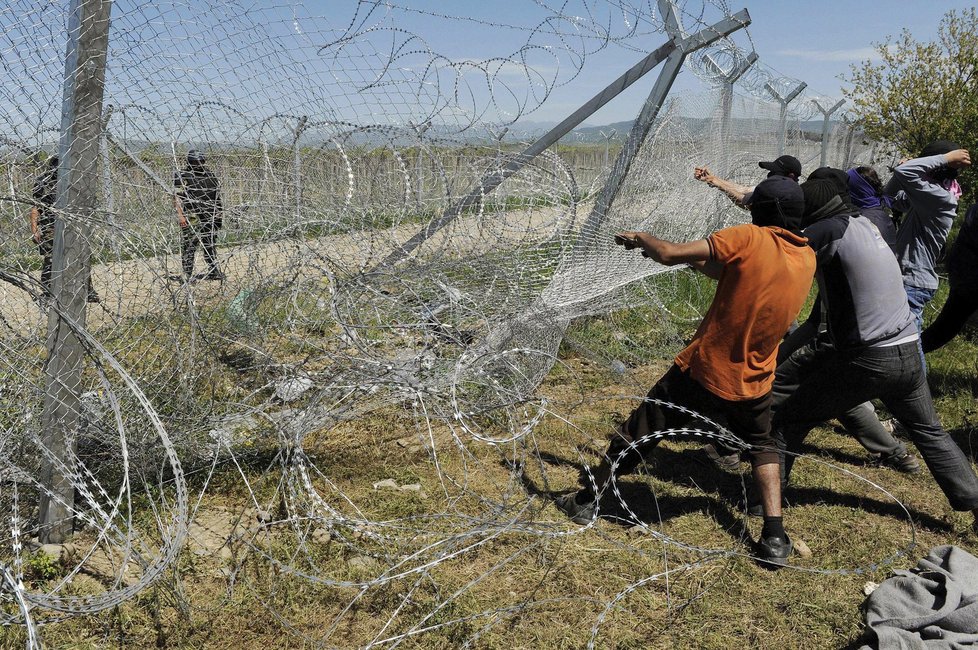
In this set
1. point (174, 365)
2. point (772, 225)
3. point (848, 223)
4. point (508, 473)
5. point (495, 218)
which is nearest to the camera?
point (772, 225)

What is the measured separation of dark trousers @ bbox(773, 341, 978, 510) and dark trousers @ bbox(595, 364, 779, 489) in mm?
378

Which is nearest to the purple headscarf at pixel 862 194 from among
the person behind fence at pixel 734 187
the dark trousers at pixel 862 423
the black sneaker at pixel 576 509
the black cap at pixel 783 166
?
the black cap at pixel 783 166

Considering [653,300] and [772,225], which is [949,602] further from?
[653,300]

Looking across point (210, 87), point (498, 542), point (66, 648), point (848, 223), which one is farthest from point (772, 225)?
point (66, 648)

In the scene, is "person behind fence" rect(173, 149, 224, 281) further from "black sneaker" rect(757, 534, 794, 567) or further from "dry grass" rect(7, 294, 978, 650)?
"black sneaker" rect(757, 534, 794, 567)

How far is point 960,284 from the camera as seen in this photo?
192 inches

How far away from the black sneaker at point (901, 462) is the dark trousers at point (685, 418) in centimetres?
136

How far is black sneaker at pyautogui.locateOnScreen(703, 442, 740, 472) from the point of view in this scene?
4.36 m

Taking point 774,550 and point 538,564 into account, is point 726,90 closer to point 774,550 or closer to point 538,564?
point 774,550

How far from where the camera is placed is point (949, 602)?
2730 millimetres

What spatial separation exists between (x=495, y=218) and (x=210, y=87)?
1837 millimetres

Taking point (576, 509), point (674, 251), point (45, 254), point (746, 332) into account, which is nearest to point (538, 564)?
point (576, 509)

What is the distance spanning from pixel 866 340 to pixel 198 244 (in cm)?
312

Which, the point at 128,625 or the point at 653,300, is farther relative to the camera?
the point at 653,300
